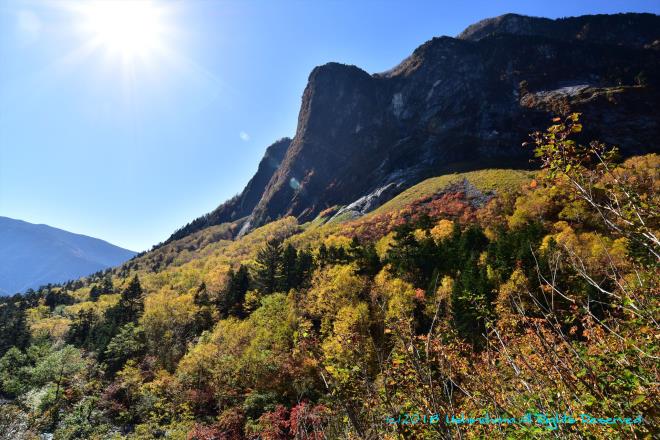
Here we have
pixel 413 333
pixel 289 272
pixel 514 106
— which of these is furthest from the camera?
pixel 514 106

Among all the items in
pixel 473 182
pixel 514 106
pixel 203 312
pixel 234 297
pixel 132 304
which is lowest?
pixel 203 312

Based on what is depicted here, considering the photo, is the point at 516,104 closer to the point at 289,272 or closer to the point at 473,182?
the point at 473,182

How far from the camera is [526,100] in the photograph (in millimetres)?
162625

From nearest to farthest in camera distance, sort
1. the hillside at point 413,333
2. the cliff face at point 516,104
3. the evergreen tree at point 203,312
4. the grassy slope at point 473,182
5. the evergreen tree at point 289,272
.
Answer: the hillside at point 413,333 → the evergreen tree at point 289,272 → the evergreen tree at point 203,312 → the grassy slope at point 473,182 → the cliff face at point 516,104

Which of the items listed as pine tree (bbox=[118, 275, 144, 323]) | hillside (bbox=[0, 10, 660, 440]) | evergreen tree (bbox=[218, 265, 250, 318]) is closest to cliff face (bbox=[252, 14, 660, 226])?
hillside (bbox=[0, 10, 660, 440])

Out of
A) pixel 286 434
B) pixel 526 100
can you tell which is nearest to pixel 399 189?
pixel 526 100

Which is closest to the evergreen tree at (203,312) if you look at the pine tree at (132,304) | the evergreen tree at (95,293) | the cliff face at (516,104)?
the pine tree at (132,304)

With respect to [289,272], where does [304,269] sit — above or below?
below

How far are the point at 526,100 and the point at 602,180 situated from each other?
190607 mm

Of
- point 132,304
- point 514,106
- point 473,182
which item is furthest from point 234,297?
point 514,106

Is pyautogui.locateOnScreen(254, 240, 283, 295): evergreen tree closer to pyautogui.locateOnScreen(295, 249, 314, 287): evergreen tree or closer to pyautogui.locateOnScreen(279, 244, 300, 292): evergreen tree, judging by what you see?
pyautogui.locateOnScreen(279, 244, 300, 292): evergreen tree

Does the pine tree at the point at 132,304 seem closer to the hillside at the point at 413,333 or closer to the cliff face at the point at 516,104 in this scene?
the hillside at the point at 413,333

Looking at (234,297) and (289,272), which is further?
(234,297)

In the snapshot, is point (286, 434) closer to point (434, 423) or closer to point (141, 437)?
point (141, 437)
